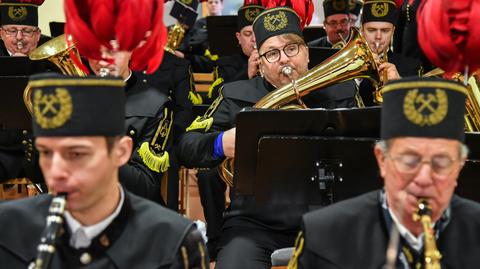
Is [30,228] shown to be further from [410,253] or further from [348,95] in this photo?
[348,95]

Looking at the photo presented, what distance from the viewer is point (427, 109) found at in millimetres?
2369

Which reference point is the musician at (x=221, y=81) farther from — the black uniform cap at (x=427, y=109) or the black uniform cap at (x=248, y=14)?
the black uniform cap at (x=427, y=109)

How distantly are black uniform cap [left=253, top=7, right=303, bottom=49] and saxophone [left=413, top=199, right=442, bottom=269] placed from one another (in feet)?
6.66

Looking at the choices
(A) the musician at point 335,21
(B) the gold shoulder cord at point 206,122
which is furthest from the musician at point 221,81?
(A) the musician at point 335,21

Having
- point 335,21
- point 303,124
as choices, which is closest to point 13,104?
point 303,124

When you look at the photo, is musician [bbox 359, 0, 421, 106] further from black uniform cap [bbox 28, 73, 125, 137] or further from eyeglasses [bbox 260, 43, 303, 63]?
black uniform cap [bbox 28, 73, 125, 137]

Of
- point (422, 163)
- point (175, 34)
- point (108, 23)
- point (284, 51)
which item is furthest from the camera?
point (175, 34)

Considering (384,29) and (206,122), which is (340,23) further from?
(206,122)

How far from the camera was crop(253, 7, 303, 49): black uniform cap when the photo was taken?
13.9 ft

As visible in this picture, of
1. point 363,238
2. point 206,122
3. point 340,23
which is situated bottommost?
point 363,238

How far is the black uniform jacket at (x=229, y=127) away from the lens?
3.78 metres

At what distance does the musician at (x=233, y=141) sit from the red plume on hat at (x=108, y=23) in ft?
3.73

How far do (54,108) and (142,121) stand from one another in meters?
1.58

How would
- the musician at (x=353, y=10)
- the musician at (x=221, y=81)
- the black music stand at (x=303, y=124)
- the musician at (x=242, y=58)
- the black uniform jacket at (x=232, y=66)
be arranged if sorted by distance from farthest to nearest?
the musician at (x=353, y=10)
the black uniform jacket at (x=232, y=66)
the musician at (x=242, y=58)
the musician at (x=221, y=81)
the black music stand at (x=303, y=124)
